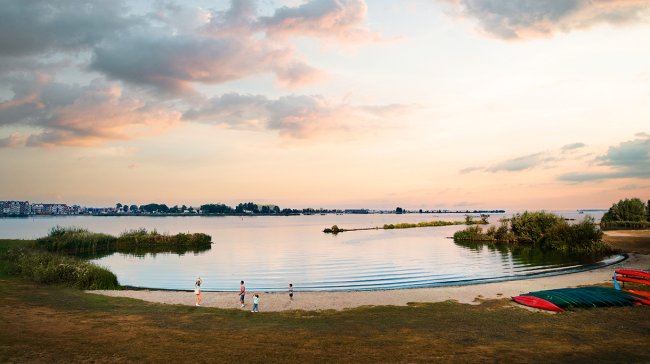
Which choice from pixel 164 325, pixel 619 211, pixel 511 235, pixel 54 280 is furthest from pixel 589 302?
pixel 619 211

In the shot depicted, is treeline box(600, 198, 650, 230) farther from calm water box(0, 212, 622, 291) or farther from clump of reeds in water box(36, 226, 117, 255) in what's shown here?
clump of reeds in water box(36, 226, 117, 255)

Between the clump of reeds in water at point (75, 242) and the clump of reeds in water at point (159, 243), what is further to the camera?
the clump of reeds in water at point (159, 243)

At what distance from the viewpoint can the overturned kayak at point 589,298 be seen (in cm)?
2447

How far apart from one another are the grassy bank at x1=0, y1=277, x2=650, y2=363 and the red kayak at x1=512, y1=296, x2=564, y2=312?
852 millimetres

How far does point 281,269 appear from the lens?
2245 inches

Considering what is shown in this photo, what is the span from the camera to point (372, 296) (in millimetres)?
32719

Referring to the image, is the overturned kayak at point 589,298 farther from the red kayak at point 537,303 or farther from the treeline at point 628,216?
the treeline at point 628,216

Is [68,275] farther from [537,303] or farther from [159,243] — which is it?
[159,243]

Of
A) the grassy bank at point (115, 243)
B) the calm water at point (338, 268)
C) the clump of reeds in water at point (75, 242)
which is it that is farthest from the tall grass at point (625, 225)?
the clump of reeds in water at point (75, 242)

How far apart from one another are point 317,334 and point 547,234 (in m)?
69.0

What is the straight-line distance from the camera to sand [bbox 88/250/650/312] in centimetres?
2933

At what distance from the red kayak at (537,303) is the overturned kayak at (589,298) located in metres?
0.10

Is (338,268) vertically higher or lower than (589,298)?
lower

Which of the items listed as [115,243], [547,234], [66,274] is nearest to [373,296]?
[66,274]
